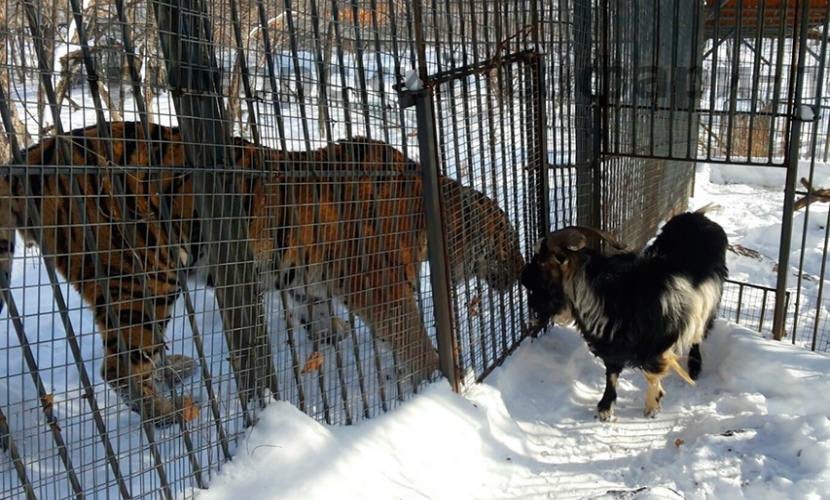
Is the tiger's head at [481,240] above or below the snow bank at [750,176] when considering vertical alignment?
above

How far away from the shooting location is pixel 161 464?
2592mm

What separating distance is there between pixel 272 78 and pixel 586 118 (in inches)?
126

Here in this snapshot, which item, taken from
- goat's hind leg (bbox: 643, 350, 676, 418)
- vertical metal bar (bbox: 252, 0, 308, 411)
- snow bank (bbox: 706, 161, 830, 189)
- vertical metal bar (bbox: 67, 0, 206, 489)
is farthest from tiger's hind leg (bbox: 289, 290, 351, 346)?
snow bank (bbox: 706, 161, 830, 189)

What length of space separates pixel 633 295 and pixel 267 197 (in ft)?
7.96

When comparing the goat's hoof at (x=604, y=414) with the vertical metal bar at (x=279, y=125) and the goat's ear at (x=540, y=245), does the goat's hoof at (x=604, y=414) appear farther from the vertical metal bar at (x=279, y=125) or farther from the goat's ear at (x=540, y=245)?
the vertical metal bar at (x=279, y=125)

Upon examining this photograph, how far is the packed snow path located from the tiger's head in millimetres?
677

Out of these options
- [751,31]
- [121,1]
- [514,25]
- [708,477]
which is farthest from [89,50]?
[751,31]

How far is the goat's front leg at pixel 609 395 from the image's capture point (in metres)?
4.30

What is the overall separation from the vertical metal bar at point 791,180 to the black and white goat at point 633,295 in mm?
710

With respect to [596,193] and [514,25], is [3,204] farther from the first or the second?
[596,193]

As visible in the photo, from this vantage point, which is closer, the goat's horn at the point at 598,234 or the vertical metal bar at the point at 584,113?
the goat's horn at the point at 598,234

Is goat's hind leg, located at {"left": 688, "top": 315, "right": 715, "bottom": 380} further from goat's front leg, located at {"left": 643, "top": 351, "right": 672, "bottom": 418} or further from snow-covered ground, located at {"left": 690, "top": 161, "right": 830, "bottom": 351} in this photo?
snow-covered ground, located at {"left": 690, "top": 161, "right": 830, "bottom": 351}

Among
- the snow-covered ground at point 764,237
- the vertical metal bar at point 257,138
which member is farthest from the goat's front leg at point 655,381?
the vertical metal bar at point 257,138

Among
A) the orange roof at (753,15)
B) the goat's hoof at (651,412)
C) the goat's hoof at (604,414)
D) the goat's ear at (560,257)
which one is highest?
the orange roof at (753,15)
